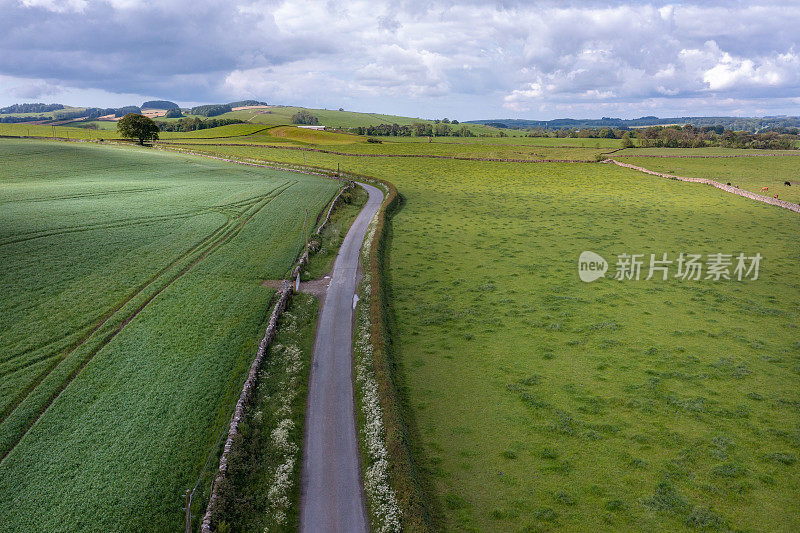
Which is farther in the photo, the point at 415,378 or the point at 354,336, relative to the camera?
the point at 354,336

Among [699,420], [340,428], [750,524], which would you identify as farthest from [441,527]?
[699,420]

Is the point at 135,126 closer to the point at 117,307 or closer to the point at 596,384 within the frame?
the point at 117,307

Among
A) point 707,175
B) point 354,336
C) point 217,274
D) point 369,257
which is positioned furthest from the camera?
point 707,175

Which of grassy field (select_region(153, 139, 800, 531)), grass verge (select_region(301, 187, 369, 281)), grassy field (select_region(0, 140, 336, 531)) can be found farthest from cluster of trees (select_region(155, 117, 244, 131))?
grassy field (select_region(153, 139, 800, 531))

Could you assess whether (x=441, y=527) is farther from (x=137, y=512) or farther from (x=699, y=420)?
(x=699, y=420)

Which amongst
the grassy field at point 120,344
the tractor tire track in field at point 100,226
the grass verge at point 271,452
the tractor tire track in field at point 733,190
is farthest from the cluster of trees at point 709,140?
the grass verge at point 271,452

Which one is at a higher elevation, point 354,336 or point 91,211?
point 91,211
